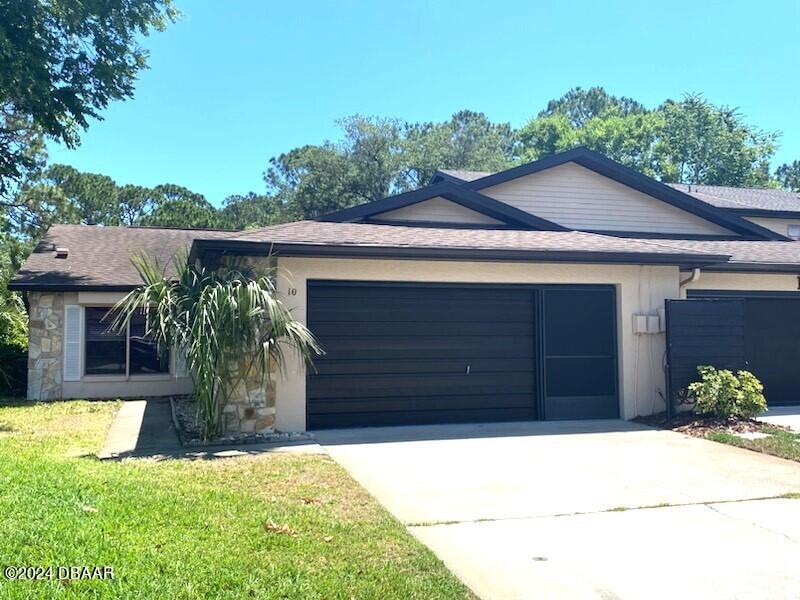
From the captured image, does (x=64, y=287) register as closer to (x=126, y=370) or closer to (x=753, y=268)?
(x=126, y=370)

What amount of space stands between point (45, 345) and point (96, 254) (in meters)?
3.23

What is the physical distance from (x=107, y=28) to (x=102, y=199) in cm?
2725

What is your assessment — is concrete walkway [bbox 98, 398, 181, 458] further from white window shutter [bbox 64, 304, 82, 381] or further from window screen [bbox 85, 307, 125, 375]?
white window shutter [bbox 64, 304, 82, 381]

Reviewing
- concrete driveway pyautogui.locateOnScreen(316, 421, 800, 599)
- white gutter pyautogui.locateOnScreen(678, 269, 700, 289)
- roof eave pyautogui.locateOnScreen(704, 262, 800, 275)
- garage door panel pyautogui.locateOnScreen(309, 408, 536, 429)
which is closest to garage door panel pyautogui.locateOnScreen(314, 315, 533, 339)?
garage door panel pyautogui.locateOnScreen(309, 408, 536, 429)

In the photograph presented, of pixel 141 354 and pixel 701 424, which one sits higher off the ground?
pixel 141 354

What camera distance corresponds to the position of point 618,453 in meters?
7.88

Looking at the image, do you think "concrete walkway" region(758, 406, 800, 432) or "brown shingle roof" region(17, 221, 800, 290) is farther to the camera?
"concrete walkway" region(758, 406, 800, 432)

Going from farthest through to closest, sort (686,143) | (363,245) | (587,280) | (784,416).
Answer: (686,143) < (784,416) < (587,280) < (363,245)

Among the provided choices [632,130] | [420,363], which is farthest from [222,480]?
[632,130]

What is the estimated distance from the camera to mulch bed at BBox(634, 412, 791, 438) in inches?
362

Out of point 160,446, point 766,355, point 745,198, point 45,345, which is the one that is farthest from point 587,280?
point 745,198

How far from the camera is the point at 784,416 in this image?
1084 centimetres

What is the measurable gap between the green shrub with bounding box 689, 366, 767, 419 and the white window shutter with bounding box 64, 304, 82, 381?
12.4m

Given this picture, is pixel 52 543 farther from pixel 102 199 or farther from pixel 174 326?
pixel 102 199
